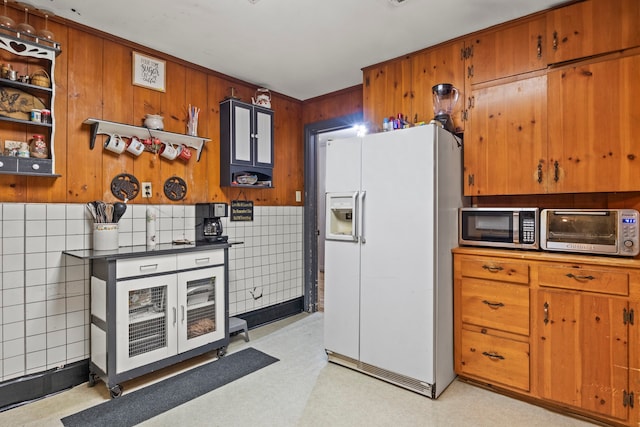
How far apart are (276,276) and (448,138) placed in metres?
2.43

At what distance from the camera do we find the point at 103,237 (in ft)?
7.85

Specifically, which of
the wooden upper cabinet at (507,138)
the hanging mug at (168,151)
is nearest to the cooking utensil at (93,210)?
the hanging mug at (168,151)

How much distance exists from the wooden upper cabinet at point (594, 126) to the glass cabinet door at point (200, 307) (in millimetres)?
2633

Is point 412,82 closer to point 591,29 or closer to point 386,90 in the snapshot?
point 386,90

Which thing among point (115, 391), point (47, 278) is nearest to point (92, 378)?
point (115, 391)

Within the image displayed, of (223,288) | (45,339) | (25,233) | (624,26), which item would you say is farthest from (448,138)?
(45,339)

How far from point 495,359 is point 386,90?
93.3 inches

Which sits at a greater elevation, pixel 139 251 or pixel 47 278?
pixel 139 251

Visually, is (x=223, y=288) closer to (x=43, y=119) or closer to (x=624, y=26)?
(x=43, y=119)

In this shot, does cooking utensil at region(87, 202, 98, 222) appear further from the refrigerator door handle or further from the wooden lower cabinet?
the wooden lower cabinet

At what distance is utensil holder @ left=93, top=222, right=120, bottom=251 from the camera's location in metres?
2.39

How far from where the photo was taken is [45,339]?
231 centimetres

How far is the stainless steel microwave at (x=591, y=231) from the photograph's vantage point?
77.3 inches

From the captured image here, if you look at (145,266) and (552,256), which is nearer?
(552,256)
